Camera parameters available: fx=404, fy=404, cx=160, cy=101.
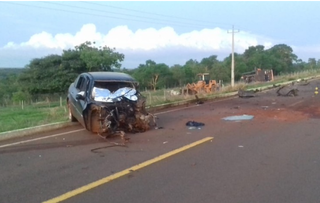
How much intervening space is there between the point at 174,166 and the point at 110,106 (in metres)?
3.80

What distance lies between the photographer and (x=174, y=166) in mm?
7379

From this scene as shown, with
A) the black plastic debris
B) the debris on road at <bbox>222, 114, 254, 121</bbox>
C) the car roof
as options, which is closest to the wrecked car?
the car roof

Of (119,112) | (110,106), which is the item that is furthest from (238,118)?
(110,106)

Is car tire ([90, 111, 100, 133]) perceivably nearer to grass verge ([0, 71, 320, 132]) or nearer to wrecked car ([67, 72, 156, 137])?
wrecked car ([67, 72, 156, 137])

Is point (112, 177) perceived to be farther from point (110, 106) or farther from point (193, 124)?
point (193, 124)

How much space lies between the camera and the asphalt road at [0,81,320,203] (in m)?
5.83

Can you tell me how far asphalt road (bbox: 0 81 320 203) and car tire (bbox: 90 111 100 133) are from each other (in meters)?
0.21

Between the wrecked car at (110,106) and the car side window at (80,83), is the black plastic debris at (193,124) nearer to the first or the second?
the wrecked car at (110,106)

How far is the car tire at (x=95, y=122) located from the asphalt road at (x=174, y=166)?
0.70 ft

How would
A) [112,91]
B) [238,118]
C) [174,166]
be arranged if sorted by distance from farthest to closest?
[238,118]
[112,91]
[174,166]

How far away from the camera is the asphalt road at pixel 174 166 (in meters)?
5.83

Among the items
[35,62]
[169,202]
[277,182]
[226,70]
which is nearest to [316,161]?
[277,182]

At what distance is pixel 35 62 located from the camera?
2098 inches

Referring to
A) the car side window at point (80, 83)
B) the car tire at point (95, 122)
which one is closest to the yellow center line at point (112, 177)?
the car tire at point (95, 122)
